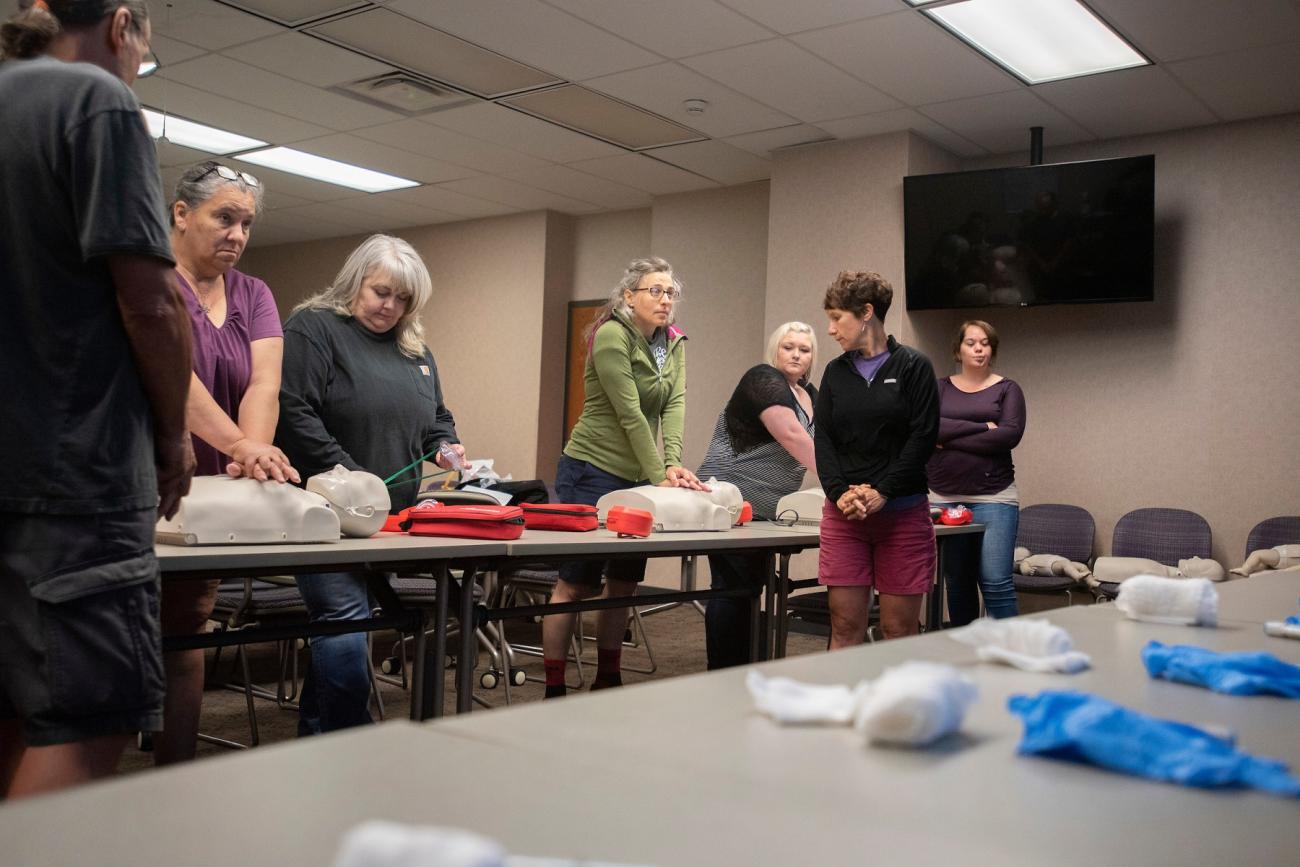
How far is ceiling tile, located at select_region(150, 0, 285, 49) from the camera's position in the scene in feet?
15.3

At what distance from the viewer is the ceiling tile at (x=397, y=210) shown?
802 cm

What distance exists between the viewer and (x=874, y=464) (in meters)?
3.10

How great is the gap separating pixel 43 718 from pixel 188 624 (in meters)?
0.91

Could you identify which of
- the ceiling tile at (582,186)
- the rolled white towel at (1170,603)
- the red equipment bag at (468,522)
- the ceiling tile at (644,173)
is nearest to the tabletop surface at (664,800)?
the rolled white towel at (1170,603)

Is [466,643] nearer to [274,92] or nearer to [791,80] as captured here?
[791,80]

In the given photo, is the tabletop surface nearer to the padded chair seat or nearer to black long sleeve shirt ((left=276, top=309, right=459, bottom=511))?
black long sleeve shirt ((left=276, top=309, right=459, bottom=511))

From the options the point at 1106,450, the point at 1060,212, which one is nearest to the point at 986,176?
the point at 1060,212

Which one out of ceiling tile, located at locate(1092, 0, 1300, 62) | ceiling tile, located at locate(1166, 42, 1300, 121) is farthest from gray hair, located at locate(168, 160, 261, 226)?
ceiling tile, located at locate(1166, 42, 1300, 121)

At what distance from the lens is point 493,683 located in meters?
4.34

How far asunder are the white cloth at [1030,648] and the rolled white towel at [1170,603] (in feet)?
1.18

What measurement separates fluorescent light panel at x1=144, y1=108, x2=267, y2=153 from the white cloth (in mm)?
6195

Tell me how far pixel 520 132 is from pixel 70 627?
17.6 ft

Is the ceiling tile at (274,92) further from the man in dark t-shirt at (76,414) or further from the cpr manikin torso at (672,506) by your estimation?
the man in dark t-shirt at (76,414)

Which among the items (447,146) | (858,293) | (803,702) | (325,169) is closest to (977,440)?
(858,293)
